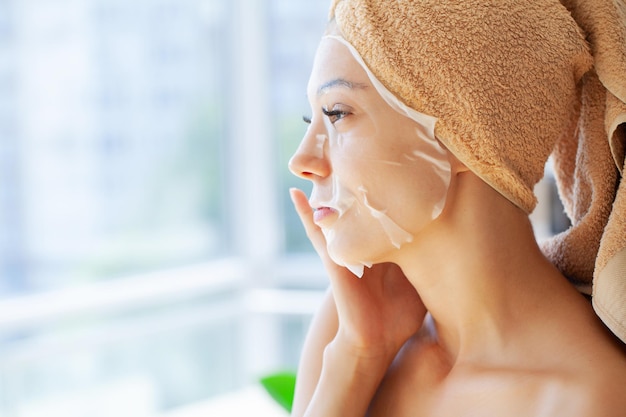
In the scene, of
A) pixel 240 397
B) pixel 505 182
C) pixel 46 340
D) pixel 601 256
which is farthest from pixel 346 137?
pixel 46 340

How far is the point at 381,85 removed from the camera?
81 cm

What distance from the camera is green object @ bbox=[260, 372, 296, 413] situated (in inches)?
Result: 46.6

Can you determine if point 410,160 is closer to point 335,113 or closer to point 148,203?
point 335,113

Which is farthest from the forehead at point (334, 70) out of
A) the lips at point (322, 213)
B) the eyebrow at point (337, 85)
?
the lips at point (322, 213)

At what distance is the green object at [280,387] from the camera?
1.18 metres

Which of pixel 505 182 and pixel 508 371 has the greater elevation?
pixel 505 182

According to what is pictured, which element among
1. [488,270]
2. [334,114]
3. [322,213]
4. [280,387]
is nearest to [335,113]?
[334,114]

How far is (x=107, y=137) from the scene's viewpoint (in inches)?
104

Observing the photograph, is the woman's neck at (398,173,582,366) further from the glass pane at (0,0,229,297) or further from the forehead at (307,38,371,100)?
the glass pane at (0,0,229,297)

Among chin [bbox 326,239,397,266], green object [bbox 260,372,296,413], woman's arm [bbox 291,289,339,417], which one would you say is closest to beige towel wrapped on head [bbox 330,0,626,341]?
chin [bbox 326,239,397,266]

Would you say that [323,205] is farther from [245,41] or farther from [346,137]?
[245,41]

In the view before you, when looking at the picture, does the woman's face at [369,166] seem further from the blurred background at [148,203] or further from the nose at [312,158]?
the blurred background at [148,203]

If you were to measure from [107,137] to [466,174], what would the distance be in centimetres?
201

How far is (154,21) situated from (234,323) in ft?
3.72
